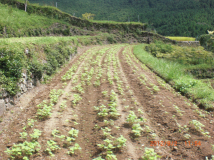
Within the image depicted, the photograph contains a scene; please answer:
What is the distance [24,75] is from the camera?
287 inches

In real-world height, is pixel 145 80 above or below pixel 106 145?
above

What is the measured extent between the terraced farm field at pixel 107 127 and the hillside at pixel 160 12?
49808 millimetres

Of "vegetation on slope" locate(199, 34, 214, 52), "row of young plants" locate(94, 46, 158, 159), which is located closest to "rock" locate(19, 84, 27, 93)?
"row of young plants" locate(94, 46, 158, 159)

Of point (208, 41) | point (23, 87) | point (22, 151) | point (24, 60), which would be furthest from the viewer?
point (208, 41)

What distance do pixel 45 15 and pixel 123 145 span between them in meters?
28.5

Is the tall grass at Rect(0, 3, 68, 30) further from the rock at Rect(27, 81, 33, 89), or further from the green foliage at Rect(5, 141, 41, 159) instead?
the green foliage at Rect(5, 141, 41, 159)

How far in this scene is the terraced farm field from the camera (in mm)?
4145

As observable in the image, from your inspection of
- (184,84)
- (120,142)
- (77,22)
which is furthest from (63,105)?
(77,22)

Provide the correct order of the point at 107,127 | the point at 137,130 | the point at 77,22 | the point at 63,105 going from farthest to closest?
the point at 77,22 < the point at 63,105 < the point at 107,127 < the point at 137,130

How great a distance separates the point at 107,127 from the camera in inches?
205

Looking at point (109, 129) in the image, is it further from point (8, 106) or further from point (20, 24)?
point (20, 24)

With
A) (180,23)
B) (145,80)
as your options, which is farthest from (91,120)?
(180,23)

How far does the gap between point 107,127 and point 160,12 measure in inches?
2753

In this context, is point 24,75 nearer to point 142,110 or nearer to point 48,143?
point 48,143
